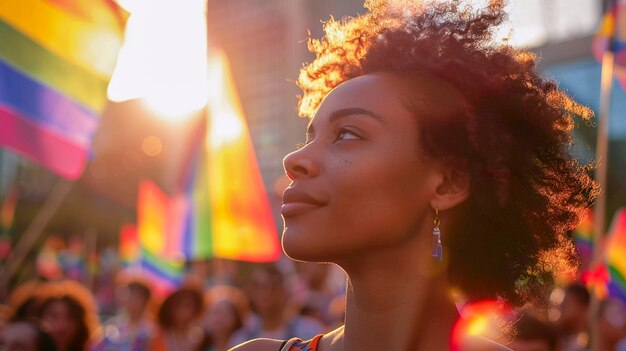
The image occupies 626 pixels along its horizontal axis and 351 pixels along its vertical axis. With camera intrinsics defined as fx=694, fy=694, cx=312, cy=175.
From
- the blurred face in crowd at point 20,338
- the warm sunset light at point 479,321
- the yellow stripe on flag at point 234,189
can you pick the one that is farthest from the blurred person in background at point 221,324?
the warm sunset light at point 479,321

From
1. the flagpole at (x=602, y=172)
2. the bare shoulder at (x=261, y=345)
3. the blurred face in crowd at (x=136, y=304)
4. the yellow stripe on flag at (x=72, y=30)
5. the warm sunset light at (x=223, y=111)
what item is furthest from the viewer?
the warm sunset light at (x=223, y=111)

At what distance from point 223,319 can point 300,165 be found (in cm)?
476

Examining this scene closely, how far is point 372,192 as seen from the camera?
1838 mm

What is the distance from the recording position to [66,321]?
5.18 meters

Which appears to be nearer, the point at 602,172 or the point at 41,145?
the point at 41,145

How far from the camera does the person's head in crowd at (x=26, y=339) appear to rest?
3.97 m

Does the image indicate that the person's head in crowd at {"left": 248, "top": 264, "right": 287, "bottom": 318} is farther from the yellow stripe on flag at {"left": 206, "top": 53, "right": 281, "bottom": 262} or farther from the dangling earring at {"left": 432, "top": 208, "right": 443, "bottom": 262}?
the dangling earring at {"left": 432, "top": 208, "right": 443, "bottom": 262}

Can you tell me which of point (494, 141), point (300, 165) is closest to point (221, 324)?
point (300, 165)

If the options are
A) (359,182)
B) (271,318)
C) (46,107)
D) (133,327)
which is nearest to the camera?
(359,182)

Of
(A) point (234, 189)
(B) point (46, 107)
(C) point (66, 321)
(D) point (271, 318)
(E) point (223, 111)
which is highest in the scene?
(E) point (223, 111)

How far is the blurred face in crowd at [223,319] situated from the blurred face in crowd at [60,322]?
150 cm

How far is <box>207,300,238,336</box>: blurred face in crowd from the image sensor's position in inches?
251

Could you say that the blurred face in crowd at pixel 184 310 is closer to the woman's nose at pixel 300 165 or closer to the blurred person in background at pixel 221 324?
the blurred person in background at pixel 221 324

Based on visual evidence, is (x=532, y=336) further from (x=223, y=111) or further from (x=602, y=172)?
(x=223, y=111)
